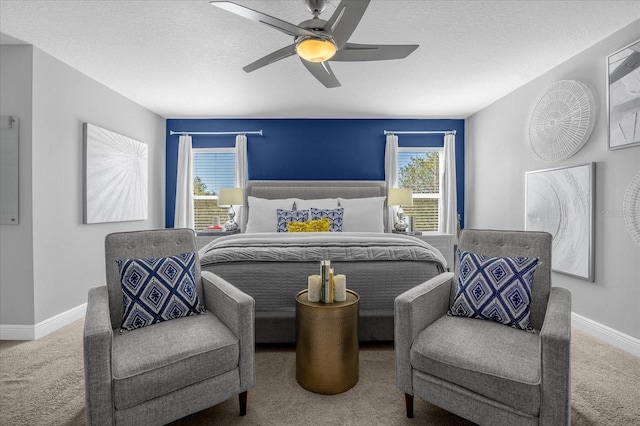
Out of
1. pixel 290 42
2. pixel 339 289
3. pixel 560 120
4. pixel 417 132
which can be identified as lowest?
pixel 339 289

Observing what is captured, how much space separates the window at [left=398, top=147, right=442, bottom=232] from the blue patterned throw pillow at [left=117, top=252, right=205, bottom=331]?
3.95 metres

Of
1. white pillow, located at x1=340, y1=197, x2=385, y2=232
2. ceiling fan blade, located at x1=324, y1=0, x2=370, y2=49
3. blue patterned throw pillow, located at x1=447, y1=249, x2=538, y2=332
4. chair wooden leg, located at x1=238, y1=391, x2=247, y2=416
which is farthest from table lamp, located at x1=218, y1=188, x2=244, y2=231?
blue patterned throw pillow, located at x1=447, y1=249, x2=538, y2=332

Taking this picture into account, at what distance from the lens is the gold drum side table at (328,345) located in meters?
1.85

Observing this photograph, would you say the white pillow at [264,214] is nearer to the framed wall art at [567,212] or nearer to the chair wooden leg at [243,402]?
the chair wooden leg at [243,402]

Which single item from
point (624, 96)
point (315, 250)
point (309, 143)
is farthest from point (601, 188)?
point (309, 143)

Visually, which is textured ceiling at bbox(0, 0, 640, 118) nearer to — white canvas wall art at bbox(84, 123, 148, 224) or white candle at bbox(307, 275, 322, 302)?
white canvas wall art at bbox(84, 123, 148, 224)

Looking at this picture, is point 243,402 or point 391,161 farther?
point 391,161

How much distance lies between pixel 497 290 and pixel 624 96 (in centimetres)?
205

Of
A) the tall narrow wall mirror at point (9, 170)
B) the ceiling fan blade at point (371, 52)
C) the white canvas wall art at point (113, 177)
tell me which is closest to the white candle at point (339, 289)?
the ceiling fan blade at point (371, 52)

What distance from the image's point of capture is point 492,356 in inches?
55.8

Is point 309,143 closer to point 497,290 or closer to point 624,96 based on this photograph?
point 624,96

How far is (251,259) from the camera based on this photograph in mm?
2414

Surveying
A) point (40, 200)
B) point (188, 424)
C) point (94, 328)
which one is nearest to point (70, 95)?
point (40, 200)

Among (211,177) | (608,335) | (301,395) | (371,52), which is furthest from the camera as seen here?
(211,177)
